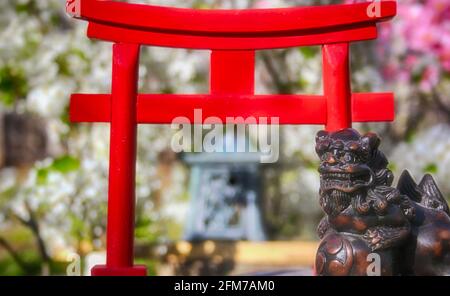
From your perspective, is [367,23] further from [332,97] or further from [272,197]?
[272,197]

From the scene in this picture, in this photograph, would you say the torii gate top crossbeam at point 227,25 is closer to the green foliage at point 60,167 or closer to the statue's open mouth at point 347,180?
the statue's open mouth at point 347,180

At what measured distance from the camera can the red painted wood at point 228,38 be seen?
205cm

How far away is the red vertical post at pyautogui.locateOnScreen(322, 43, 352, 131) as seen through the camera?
2037mm

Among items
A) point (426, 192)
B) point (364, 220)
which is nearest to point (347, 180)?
point (364, 220)

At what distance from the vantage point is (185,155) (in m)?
4.45

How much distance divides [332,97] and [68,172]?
6.82 feet

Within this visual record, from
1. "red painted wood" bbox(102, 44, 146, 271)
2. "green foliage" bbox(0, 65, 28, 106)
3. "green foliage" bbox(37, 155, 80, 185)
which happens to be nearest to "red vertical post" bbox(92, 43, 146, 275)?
"red painted wood" bbox(102, 44, 146, 271)

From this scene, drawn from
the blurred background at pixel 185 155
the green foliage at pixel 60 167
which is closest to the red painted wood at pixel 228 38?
the blurred background at pixel 185 155

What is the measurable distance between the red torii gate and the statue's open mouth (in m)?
0.44

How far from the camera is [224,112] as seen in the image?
6.68 feet

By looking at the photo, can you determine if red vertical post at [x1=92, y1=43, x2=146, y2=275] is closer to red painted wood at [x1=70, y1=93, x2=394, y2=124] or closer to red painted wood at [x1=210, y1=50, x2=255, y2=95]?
red painted wood at [x1=70, y1=93, x2=394, y2=124]

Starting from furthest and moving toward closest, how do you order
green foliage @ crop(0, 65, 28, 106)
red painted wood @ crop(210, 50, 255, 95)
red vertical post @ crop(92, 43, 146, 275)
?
green foliage @ crop(0, 65, 28, 106)
red painted wood @ crop(210, 50, 255, 95)
red vertical post @ crop(92, 43, 146, 275)

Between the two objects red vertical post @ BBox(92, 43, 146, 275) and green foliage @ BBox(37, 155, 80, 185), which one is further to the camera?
green foliage @ BBox(37, 155, 80, 185)

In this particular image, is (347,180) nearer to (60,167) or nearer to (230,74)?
(230,74)
